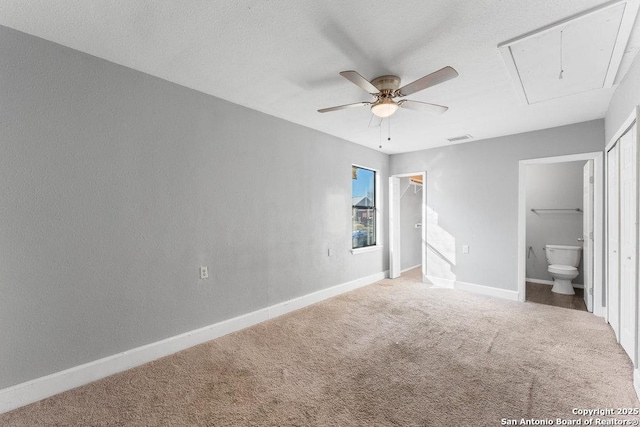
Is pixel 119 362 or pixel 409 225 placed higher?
pixel 409 225

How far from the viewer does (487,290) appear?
4379 mm

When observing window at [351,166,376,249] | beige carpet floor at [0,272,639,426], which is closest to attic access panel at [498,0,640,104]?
beige carpet floor at [0,272,639,426]

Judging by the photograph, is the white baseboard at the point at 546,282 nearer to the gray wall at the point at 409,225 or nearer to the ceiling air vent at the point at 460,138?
the gray wall at the point at 409,225

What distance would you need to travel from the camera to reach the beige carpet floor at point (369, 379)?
1.77 meters

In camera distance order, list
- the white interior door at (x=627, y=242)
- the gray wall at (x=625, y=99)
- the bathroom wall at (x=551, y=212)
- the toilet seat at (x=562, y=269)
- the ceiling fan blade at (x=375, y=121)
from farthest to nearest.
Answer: the bathroom wall at (x=551, y=212), the toilet seat at (x=562, y=269), the ceiling fan blade at (x=375, y=121), the white interior door at (x=627, y=242), the gray wall at (x=625, y=99)

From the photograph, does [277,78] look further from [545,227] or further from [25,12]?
[545,227]

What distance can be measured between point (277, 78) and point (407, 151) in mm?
3470

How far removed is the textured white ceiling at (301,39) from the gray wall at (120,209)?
0.28 metres

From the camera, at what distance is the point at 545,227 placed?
194 inches

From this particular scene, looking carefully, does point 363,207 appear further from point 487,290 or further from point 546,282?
point 546,282

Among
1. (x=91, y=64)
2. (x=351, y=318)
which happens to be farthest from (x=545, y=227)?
(x=91, y=64)

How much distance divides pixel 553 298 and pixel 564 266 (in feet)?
1.94

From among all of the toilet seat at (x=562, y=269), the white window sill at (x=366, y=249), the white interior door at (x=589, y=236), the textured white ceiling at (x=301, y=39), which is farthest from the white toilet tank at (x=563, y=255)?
the white window sill at (x=366, y=249)

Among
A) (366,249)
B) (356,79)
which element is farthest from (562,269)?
(356,79)
